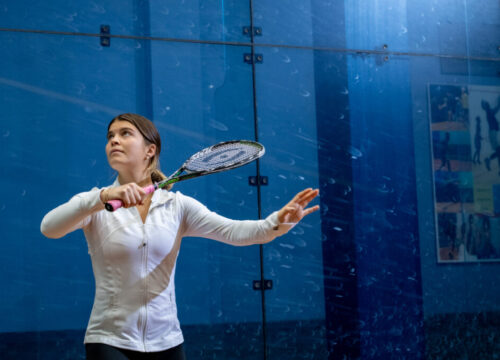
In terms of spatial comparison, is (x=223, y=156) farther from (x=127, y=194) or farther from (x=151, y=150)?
(x=127, y=194)

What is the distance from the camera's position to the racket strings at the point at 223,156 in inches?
79.2

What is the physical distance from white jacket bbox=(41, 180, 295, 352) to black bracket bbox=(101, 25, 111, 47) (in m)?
1.54

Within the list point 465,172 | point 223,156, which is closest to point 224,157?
point 223,156

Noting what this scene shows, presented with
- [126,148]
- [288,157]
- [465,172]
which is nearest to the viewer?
[126,148]

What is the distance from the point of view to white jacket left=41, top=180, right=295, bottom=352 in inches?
65.1

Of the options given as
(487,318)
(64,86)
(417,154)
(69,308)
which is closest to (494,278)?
(487,318)

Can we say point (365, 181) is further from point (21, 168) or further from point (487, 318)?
point (21, 168)

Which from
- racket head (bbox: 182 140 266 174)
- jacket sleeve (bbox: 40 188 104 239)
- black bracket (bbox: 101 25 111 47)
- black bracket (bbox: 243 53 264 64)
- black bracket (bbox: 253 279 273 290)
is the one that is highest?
black bracket (bbox: 101 25 111 47)

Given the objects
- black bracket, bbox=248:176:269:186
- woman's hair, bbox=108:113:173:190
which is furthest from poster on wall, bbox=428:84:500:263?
woman's hair, bbox=108:113:173:190

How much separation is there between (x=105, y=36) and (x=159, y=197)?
5.04 ft

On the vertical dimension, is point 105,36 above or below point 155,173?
above

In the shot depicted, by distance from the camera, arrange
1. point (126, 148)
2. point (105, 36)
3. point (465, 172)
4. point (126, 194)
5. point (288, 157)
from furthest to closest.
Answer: point (465, 172) < point (288, 157) < point (105, 36) < point (126, 148) < point (126, 194)

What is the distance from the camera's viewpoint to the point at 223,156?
209 centimetres

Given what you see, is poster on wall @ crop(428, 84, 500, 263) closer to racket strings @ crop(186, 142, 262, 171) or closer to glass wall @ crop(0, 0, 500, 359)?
glass wall @ crop(0, 0, 500, 359)
